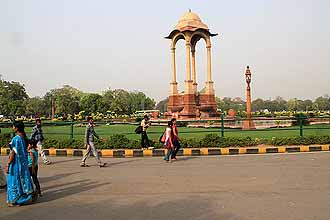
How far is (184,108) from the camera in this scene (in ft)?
108

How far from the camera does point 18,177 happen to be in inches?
226

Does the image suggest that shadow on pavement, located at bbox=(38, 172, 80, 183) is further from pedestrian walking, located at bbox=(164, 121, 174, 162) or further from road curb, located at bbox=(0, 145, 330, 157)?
road curb, located at bbox=(0, 145, 330, 157)

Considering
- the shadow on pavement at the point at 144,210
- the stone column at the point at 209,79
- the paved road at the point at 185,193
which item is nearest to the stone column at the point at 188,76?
the stone column at the point at 209,79

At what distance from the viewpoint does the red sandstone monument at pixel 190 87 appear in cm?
3300

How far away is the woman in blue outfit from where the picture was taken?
18.6ft

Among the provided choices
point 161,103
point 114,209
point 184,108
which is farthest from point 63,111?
point 114,209

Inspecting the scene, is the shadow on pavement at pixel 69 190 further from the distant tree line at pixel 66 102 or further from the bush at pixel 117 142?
the distant tree line at pixel 66 102

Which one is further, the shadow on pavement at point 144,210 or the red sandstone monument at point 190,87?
the red sandstone monument at point 190,87

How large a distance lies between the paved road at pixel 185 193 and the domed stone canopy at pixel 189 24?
25487mm

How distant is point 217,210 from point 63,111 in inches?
2786

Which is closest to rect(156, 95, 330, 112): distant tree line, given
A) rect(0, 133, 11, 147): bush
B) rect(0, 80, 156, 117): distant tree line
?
rect(0, 80, 156, 117): distant tree line

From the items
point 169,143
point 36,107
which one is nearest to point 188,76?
point 169,143

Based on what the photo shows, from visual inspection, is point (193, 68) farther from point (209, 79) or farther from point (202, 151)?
point (202, 151)

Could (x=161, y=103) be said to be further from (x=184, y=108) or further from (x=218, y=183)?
(x=218, y=183)
